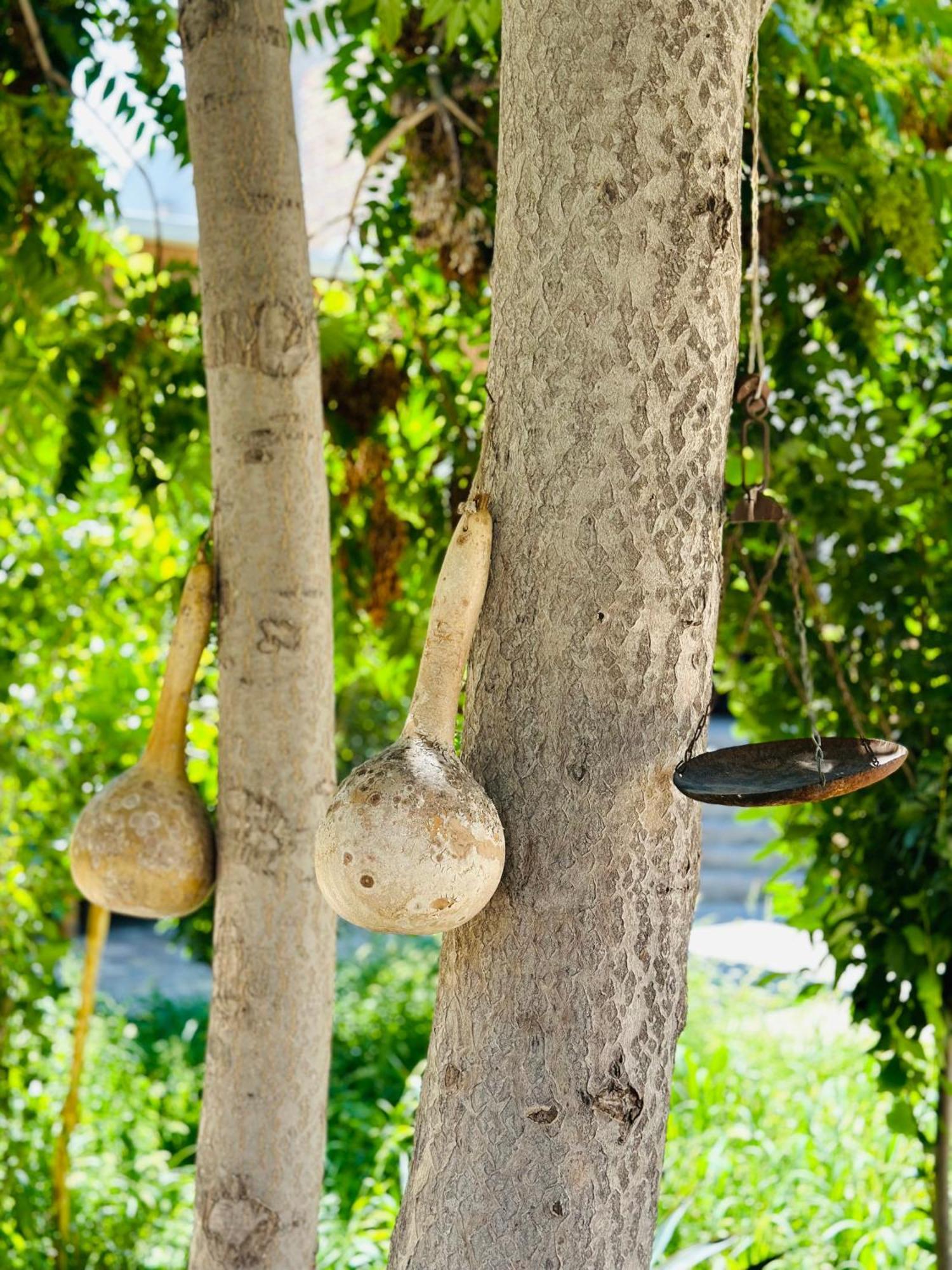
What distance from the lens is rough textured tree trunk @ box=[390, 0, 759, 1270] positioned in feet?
3.29

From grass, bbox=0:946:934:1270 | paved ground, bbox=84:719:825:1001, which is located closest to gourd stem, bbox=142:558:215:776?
grass, bbox=0:946:934:1270

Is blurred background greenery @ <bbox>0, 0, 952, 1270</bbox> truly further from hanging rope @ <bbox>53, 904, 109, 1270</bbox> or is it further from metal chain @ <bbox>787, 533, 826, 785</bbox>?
metal chain @ <bbox>787, 533, 826, 785</bbox>

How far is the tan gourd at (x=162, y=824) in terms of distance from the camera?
141cm

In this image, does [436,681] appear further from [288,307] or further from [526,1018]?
[288,307]

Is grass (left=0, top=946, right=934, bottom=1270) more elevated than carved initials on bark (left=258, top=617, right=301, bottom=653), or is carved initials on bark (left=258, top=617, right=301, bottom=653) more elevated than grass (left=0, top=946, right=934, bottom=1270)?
carved initials on bark (left=258, top=617, right=301, bottom=653)

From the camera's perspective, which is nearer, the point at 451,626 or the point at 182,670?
the point at 451,626

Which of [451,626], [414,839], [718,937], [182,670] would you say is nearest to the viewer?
[414,839]

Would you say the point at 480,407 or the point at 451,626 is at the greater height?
the point at 480,407

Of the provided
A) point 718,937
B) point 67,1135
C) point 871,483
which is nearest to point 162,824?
point 871,483

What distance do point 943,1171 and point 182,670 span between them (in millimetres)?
1794

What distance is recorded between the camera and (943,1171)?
7.75 feet

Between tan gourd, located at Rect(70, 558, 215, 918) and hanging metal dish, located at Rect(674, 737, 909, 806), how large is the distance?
67cm

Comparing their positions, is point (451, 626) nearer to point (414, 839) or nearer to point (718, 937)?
point (414, 839)

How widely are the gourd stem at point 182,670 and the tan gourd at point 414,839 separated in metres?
0.51
